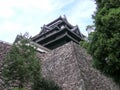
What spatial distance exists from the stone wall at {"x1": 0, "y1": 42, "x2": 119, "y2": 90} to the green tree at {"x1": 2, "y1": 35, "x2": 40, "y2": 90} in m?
2.38

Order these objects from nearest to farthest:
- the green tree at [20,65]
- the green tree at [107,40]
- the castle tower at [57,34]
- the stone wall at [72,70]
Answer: the green tree at [107,40] < the green tree at [20,65] < the stone wall at [72,70] < the castle tower at [57,34]

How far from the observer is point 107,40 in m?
7.54

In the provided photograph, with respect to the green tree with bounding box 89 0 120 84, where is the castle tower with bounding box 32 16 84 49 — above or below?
above

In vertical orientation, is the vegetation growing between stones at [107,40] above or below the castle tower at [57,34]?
below

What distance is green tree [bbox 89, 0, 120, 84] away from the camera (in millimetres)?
7355

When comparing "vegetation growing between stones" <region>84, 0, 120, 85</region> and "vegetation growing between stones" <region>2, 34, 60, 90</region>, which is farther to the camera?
"vegetation growing between stones" <region>2, 34, 60, 90</region>

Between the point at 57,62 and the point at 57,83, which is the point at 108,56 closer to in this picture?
the point at 57,83

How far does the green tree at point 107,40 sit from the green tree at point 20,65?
188cm

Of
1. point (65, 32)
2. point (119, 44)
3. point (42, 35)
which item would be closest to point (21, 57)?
point (119, 44)

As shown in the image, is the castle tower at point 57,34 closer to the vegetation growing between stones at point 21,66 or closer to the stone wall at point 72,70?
the stone wall at point 72,70

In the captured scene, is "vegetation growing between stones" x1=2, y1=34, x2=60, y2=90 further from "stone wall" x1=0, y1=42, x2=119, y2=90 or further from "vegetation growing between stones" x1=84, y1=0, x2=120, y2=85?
"stone wall" x1=0, y1=42, x2=119, y2=90

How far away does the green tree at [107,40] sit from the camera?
24.1ft

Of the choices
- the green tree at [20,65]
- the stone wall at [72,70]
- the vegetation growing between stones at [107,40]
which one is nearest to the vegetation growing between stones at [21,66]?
the green tree at [20,65]

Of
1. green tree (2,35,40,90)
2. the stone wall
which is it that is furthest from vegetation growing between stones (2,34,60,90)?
the stone wall
